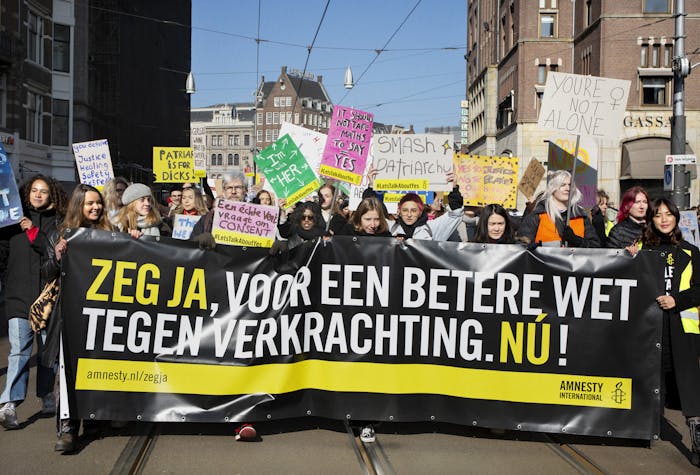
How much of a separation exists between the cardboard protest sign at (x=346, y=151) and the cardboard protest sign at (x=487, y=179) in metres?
3.97

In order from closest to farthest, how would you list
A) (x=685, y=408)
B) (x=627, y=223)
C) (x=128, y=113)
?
(x=685, y=408) < (x=627, y=223) < (x=128, y=113)

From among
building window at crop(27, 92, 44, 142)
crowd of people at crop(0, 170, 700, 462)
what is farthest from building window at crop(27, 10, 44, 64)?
crowd of people at crop(0, 170, 700, 462)

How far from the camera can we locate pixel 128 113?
4916 cm

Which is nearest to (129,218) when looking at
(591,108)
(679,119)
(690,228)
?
(591,108)

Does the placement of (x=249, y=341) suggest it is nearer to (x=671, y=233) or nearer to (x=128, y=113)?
(x=671, y=233)

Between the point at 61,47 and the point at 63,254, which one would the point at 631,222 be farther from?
the point at 61,47

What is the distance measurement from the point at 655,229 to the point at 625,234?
0.57 m

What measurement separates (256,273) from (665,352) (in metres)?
2.86

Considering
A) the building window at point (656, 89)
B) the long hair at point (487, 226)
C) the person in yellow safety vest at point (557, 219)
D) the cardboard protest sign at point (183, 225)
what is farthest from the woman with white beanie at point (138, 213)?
the building window at point (656, 89)

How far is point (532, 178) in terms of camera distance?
12.2 meters

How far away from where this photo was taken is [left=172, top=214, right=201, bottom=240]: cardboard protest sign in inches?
318

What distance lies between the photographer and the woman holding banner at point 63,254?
17.4ft

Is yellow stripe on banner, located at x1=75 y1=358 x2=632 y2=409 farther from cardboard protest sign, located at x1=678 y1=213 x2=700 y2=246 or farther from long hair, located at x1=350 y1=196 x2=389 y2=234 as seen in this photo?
cardboard protest sign, located at x1=678 y1=213 x2=700 y2=246

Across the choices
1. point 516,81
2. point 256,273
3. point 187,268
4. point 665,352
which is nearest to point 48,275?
point 187,268
